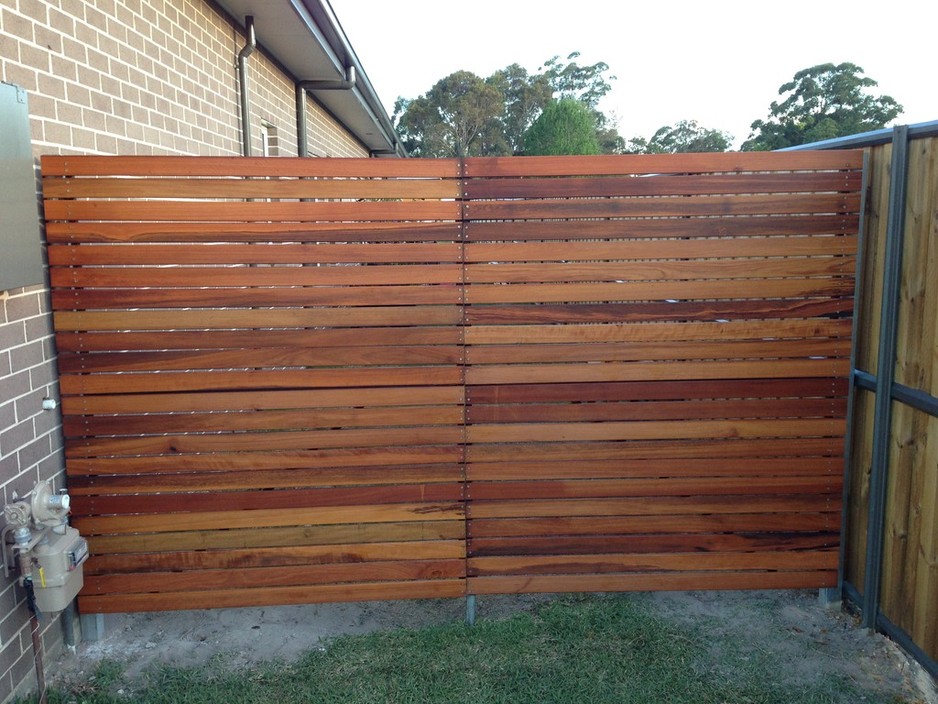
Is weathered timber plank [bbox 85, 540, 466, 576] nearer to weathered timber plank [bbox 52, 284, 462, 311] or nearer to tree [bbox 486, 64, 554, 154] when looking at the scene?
weathered timber plank [bbox 52, 284, 462, 311]

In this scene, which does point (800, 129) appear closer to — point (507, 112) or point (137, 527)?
point (507, 112)

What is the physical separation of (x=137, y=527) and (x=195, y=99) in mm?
2866

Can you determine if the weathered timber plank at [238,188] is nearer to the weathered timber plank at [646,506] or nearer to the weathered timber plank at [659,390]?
the weathered timber plank at [659,390]

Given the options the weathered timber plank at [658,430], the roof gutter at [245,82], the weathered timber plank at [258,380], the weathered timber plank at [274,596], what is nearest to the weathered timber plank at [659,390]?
the weathered timber plank at [658,430]

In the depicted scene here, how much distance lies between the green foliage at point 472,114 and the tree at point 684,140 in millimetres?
8322

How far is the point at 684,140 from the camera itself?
53.1m

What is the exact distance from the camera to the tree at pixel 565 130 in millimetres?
34500

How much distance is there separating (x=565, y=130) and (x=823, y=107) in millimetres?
14793

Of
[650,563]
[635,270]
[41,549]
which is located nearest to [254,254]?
[41,549]

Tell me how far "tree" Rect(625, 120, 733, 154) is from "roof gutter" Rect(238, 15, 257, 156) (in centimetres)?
4901

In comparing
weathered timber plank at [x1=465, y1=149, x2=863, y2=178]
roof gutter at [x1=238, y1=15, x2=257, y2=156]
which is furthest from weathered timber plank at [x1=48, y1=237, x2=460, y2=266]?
roof gutter at [x1=238, y1=15, x2=257, y2=156]

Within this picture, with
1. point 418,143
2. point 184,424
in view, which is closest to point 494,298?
point 184,424

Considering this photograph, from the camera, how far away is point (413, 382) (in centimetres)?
340

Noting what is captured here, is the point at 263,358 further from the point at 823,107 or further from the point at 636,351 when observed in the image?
the point at 823,107
